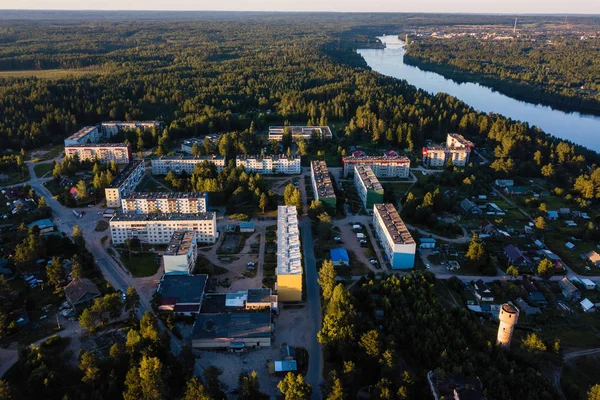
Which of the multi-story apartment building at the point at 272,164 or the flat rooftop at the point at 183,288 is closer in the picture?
the flat rooftop at the point at 183,288

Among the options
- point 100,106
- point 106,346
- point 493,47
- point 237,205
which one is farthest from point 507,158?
point 493,47

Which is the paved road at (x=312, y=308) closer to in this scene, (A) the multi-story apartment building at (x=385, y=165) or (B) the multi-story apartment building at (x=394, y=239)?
(B) the multi-story apartment building at (x=394, y=239)

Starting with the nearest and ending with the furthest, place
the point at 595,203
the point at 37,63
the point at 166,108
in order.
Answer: the point at 595,203
the point at 166,108
the point at 37,63

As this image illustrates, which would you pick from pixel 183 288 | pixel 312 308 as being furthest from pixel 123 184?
pixel 312 308

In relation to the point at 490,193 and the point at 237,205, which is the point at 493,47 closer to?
the point at 490,193

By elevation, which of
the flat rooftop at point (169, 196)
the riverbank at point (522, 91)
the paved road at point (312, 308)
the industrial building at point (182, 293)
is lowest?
the paved road at point (312, 308)

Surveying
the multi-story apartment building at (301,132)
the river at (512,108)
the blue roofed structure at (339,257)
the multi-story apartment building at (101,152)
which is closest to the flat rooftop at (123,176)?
the multi-story apartment building at (101,152)
